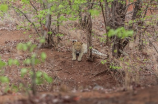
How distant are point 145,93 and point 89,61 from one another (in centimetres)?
586

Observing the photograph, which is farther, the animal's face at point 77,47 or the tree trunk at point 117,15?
the animal's face at point 77,47

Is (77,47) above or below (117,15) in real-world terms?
below

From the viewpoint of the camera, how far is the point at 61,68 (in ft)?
30.5

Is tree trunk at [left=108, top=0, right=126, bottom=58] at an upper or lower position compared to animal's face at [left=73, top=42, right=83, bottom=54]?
upper

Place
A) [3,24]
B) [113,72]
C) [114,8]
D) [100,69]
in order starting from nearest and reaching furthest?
[114,8] < [113,72] < [100,69] < [3,24]

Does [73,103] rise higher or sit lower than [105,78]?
higher

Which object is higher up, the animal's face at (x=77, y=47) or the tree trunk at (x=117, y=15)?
the tree trunk at (x=117, y=15)

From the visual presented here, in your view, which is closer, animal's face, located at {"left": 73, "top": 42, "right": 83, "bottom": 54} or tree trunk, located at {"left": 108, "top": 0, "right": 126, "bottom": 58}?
tree trunk, located at {"left": 108, "top": 0, "right": 126, "bottom": 58}

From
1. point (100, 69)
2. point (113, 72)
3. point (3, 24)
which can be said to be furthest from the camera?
point (3, 24)

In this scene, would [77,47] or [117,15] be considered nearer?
[117,15]

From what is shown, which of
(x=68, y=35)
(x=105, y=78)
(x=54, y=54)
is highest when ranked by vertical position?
(x=68, y=35)

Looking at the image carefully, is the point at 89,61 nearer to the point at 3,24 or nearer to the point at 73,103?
the point at 73,103

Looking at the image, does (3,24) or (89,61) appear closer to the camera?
(89,61)

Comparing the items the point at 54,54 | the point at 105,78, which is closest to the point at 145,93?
the point at 105,78
